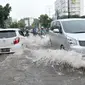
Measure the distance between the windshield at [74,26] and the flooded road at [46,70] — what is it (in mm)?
1212

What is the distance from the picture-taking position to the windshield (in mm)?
10172

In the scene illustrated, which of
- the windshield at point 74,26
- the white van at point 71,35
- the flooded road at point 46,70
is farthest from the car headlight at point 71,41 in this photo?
the windshield at point 74,26

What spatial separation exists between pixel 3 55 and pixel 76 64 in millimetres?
4018

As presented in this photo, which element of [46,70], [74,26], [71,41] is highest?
[74,26]

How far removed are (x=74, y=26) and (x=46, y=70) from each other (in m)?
2.99

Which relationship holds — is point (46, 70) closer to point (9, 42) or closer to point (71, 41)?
point (71, 41)

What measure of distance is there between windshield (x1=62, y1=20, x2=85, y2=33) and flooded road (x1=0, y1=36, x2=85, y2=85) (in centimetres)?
121

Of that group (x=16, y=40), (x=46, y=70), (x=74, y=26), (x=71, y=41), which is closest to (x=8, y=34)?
(x=16, y=40)

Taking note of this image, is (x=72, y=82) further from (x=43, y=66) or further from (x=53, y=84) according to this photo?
(x=43, y=66)

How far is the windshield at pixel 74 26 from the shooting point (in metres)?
10.2

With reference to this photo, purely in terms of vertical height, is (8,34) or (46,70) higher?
(8,34)

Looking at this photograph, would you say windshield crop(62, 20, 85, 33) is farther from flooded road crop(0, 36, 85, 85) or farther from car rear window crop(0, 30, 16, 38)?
car rear window crop(0, 30, 16, 38)

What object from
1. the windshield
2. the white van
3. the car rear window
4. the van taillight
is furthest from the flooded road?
the windshield

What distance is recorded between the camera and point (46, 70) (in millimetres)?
8445
